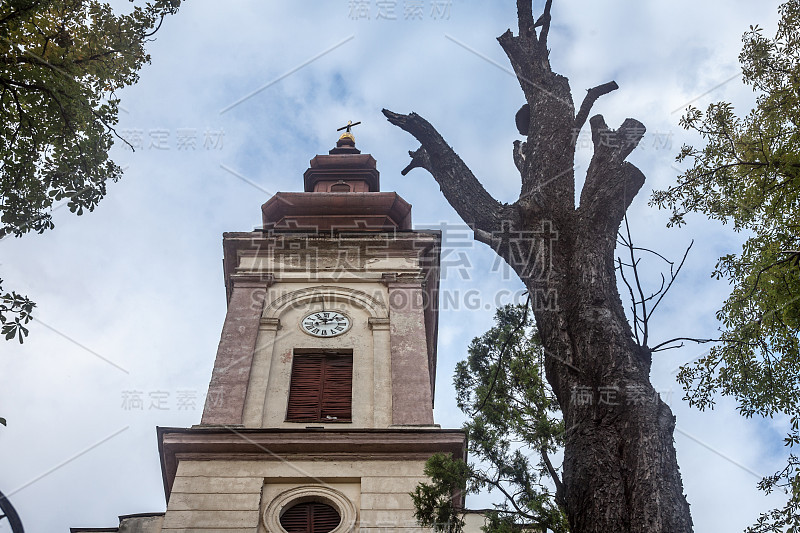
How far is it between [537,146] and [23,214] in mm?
5354

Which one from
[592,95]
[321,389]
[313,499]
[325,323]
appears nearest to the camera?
[592,95]

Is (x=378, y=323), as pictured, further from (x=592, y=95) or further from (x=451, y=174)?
(x=592, y=95)

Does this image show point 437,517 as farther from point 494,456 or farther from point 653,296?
point 653,296

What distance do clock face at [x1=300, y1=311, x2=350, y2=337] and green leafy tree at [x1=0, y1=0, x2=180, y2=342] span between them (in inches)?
384

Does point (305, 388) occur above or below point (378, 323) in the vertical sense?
below

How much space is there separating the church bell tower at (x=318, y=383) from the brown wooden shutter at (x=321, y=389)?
3 centimetres

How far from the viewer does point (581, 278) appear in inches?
307

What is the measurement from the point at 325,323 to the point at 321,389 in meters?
2.18

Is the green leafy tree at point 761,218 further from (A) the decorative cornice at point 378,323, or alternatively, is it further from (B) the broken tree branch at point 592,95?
(A) the decorative cornice at point 378,323

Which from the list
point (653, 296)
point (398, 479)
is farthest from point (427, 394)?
point (653, 296)

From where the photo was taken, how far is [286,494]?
14570 mm

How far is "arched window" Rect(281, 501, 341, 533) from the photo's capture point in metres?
14.2

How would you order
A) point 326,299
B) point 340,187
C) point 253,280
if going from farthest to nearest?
point 340,187 → point 253,280 → point 326,299

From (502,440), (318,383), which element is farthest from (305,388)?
(502,440)
